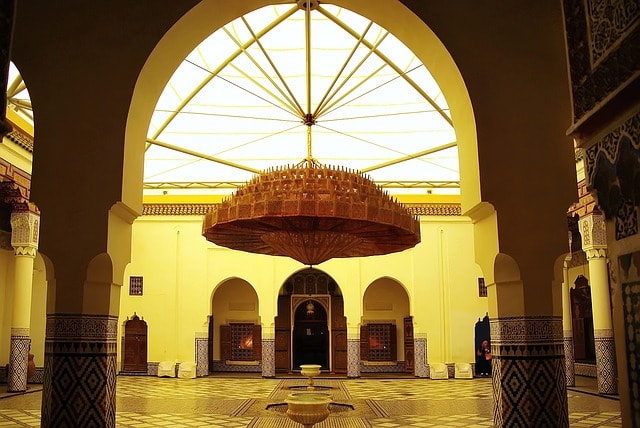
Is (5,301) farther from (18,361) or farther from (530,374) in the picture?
(530,374)

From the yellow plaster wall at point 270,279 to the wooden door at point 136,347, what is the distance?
25 centimetres

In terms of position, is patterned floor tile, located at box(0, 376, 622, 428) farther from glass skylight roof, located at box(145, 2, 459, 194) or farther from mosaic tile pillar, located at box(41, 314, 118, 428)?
glass skylight roof, located at box(145, 2, 459, 194)

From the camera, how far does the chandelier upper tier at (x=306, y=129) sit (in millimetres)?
4895

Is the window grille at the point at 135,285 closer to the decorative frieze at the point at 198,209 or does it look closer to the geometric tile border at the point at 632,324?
the decorative frieze at the point at 198,209

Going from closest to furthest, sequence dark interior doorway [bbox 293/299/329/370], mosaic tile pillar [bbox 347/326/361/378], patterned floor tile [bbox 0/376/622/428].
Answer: patterned floor tile [bbox 0/376/622/428] → mosaic tile pillar [bbox 347/326/361/378] → dark interior doorway [bbox 293/299/329/370]

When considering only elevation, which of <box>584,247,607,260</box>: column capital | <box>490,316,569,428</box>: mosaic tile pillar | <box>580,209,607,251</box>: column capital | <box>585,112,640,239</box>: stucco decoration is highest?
<box>580,209,607,251</box>: column capital

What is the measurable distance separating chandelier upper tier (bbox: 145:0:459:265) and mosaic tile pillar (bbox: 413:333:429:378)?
110 inches

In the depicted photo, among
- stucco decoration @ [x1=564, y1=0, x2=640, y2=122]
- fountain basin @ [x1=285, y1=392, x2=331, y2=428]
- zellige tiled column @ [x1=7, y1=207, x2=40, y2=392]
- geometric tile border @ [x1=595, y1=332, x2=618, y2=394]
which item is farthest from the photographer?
zellige tiled column @ [x1=7, y1=207, x2=40, y2=392]

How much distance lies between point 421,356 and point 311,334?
8.19 ft

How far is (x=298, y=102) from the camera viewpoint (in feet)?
25.7

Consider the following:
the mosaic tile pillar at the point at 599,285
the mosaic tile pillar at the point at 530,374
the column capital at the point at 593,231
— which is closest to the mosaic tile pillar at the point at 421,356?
the mosaic tile pillar at the point at 599,285

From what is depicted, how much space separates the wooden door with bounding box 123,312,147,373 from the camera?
11.0 metres

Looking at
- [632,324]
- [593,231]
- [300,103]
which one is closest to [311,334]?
[300,103]

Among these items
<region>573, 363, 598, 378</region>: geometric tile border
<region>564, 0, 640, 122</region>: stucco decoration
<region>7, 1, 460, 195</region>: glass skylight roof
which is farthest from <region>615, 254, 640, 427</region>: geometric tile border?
<region>573, 363, 598, 378</region>: geometric tile border
